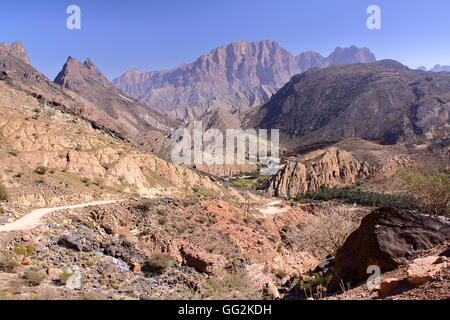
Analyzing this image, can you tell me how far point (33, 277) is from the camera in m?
11.6

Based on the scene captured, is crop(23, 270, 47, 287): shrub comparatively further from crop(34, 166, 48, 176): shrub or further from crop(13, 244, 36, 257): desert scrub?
crop(34, 166, 48, 176): shrub

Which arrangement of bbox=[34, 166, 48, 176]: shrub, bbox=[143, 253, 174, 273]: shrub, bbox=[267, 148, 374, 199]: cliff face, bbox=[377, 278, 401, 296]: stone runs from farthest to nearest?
bbox=[267, 148, 374, 199]: cliff face
bbox=[34, 166, 48, 176]: shrub
bbox=[143, 253, 174, 273]: shrub
bbox=[377, 278, 401, 296]: stone

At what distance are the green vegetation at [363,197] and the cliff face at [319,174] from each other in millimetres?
4066

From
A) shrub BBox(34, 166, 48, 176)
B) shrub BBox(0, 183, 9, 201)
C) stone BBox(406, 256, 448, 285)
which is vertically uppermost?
shrub BBox(34, 166, 48, 176)

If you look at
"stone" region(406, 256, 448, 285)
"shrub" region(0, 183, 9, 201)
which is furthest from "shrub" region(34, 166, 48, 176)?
"stone" region(406, 256, 448, 285)

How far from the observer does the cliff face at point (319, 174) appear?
3201 inches

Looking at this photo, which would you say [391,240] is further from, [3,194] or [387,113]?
[387,113]

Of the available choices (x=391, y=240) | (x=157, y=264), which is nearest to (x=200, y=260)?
(x=157, y=264)

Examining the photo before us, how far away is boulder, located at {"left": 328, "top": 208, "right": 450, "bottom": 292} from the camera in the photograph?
36.7 ft

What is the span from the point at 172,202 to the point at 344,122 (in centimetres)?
16453

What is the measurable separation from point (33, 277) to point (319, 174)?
3179 inches

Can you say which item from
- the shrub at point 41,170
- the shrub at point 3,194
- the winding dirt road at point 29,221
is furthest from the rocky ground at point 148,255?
the shrub at point 41,170

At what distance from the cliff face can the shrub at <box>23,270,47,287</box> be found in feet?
225

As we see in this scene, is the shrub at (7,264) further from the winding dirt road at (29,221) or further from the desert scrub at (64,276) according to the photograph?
the winding dirt road at (29,221)
